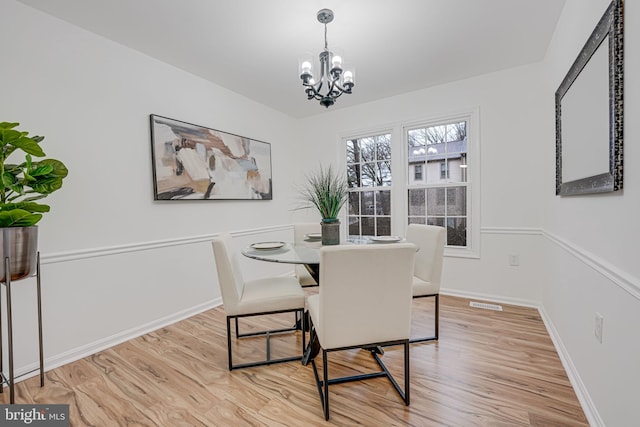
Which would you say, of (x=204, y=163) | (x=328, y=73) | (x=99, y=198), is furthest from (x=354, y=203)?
(x=99, y=198)

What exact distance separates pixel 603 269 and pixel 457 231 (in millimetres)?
2225

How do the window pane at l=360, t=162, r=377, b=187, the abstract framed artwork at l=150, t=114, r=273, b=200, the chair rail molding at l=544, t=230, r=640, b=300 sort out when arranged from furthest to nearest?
the window pane at l=360, t=162, r=377, b=187 < the abstract framed artwork at l=150, t=114, r=273, b=200 < the chair rail molding at l=544, t=230, r=640, b=300

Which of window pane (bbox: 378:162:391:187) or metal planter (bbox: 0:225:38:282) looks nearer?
metal planter (bbox: 0:225:38:282)

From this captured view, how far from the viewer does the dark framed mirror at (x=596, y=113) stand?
119 centimetres

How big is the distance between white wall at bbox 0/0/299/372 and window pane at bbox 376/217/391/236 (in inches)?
88.5

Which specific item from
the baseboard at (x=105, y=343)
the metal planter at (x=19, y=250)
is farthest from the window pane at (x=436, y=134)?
the metal planter at (x=19, y=250)

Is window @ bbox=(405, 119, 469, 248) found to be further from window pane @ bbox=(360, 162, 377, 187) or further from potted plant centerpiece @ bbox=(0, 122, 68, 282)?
potted plant centerpiece @ bbox=(0, 122, 68, 282)

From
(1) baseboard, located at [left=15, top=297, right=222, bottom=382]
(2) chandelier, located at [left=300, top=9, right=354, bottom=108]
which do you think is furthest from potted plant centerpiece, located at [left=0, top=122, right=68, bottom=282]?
(2) chandelier, located at [left=300, top=9, right=354, bottom=108]

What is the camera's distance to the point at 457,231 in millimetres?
3523

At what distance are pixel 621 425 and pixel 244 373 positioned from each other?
1.92 metres

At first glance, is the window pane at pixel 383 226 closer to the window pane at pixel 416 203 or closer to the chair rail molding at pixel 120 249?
the window pane at pixel 416 203

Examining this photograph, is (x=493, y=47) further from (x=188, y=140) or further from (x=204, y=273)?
(x=204, y=273)

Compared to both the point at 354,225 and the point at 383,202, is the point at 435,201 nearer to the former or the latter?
the point at 383,202

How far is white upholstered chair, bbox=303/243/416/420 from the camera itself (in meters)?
1.45
